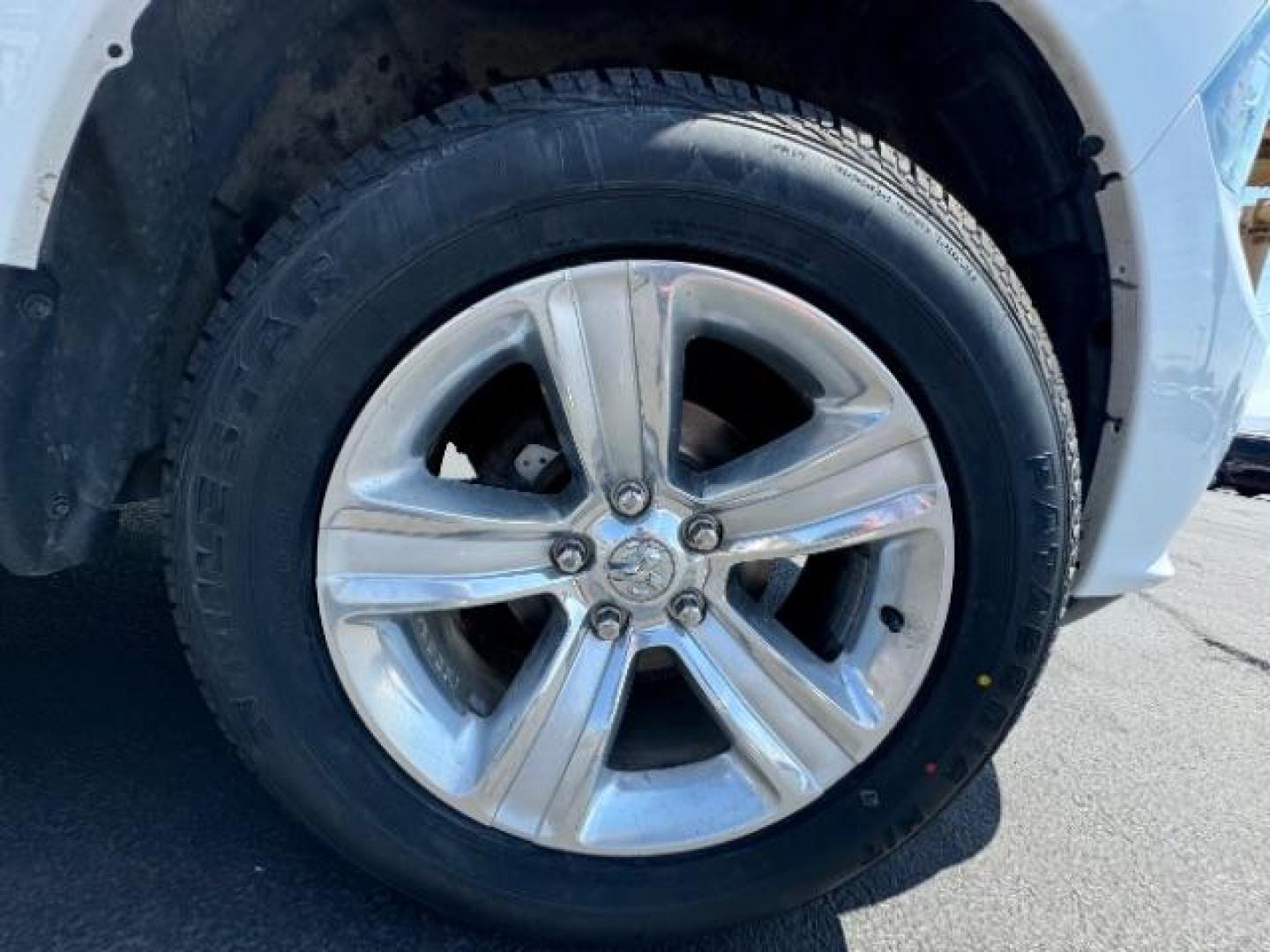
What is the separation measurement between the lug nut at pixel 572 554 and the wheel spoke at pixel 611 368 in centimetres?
9

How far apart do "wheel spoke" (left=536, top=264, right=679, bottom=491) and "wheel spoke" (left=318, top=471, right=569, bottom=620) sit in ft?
0.41

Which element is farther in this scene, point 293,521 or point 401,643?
point 401,643

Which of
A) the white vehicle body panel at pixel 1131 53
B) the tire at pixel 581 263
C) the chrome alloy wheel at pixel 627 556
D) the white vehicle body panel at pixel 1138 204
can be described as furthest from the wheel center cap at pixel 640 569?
the white vehicle body panel at pixel 1131 53

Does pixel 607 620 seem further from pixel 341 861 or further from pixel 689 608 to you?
pixel 341 861

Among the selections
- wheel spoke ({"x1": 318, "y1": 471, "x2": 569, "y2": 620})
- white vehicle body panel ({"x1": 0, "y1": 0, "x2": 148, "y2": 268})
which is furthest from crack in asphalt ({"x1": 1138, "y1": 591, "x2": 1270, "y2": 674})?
white vehicle body panel ({"x1": 0, "y1": 0, "x2": 148, "y2": 268})

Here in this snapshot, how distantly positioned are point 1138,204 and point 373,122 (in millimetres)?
1184

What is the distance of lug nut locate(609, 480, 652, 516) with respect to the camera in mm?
1353

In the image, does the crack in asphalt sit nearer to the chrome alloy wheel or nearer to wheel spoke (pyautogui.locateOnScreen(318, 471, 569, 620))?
the chrome alloy wheel

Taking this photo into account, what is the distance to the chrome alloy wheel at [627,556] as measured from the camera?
131cm

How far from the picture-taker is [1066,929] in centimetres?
159

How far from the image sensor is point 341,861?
1567mm

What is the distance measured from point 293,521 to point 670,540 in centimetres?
53

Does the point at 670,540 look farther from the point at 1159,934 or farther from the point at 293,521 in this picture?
the point at 1159,934

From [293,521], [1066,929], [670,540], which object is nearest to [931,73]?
[670,540]
